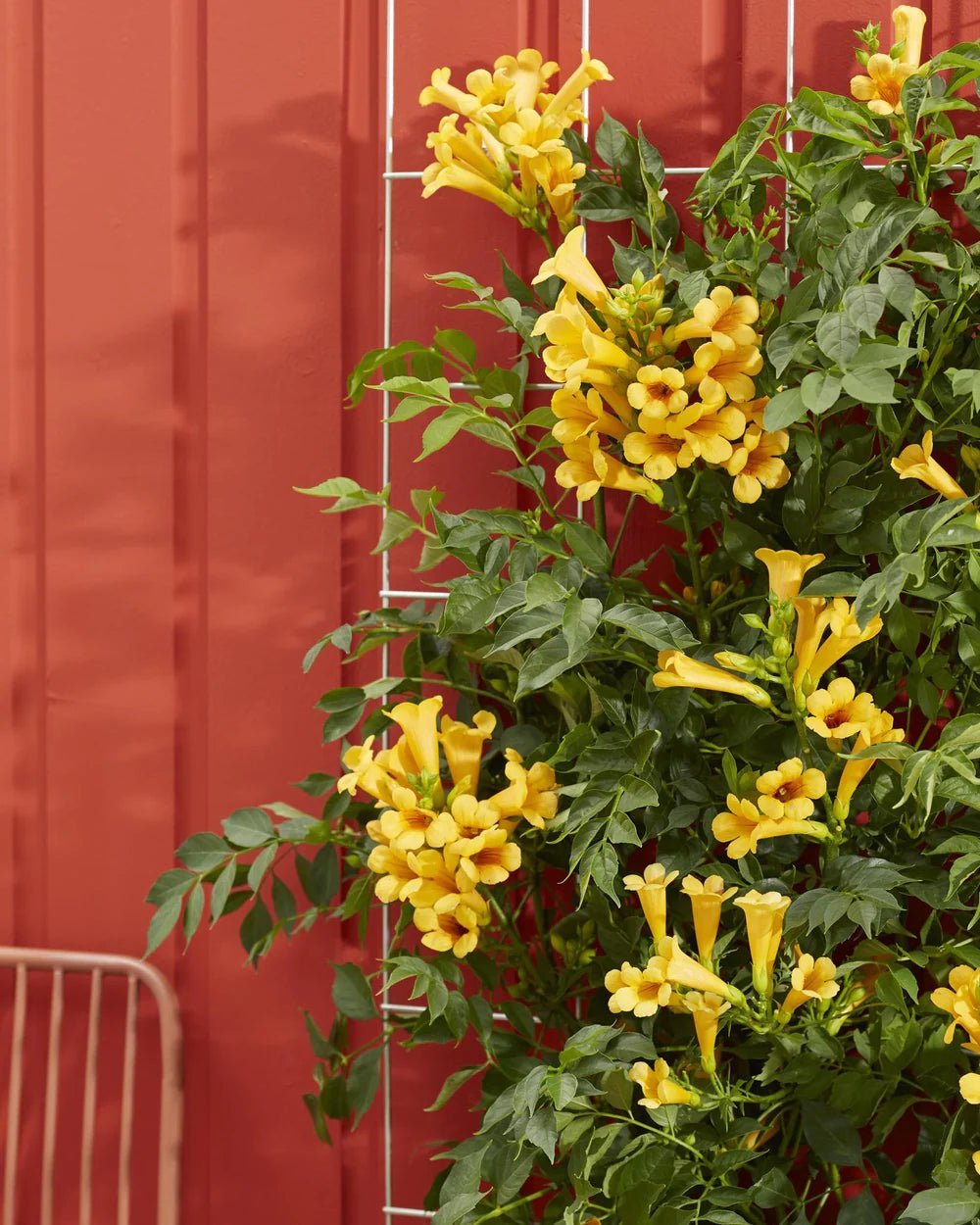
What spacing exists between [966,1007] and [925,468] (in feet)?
1.45

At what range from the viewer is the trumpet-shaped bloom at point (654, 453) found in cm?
102

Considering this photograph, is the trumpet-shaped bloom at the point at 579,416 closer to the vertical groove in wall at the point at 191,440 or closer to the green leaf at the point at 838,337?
the green leaf at the point at 838,337

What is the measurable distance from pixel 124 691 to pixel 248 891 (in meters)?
0.33

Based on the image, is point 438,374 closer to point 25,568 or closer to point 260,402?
point 260,402

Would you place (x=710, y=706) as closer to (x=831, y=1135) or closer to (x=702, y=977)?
(x=702, y=977)

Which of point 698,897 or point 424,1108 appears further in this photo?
point 424,1108

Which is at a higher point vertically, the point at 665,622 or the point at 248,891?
the point at 665,622

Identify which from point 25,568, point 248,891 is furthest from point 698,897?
point 25,568

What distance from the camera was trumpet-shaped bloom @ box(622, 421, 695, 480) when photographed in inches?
40.2

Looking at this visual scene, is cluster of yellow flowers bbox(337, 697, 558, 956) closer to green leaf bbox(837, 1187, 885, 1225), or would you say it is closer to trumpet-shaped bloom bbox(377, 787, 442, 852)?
trumpet-shaped bloom bbox(377, 787, 442, 852)

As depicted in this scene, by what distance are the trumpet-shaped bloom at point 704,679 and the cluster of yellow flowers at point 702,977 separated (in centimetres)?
16

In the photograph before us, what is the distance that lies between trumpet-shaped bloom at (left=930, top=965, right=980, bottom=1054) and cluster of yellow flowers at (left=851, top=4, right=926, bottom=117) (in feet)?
2.47

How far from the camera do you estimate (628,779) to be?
40.2 inches

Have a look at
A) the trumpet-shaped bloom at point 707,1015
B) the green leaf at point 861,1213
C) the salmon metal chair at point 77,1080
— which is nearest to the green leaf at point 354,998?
the salmon metal chair at point 77,1080
